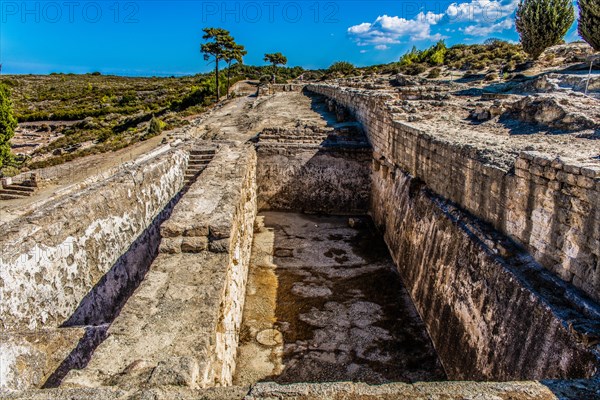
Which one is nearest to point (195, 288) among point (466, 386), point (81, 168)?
point (466, 386)

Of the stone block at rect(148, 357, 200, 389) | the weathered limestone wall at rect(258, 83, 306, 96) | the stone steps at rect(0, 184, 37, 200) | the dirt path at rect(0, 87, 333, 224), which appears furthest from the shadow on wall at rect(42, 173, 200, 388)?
the weathered limestone wall at rect(258, 83, 306, 96)

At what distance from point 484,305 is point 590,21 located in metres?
21.1

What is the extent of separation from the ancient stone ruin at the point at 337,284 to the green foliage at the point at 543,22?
19185mm

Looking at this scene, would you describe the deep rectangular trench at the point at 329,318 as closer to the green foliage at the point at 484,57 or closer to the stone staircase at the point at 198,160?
the stone staircase at the point at 198,160

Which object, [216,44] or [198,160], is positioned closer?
[198,160]

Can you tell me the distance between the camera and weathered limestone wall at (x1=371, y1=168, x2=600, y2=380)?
2.89 metres

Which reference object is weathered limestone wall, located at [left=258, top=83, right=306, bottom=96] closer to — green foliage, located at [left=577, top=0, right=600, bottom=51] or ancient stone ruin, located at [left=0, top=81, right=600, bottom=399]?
green foliage, located at [left=577, top=0, right=600, bottom=51]

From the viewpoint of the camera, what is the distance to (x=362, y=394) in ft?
7.59

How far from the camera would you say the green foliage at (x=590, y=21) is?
18234mm

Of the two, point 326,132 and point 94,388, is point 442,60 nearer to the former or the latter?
point 326,132

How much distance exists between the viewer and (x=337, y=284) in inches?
270

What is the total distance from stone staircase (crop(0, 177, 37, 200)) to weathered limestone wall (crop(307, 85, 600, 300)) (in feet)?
34.1

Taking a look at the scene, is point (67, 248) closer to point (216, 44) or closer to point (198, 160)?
point (198, 160)

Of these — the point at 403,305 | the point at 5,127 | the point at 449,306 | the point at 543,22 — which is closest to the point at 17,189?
the point at 5,127
